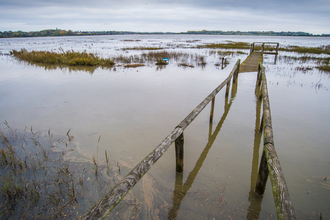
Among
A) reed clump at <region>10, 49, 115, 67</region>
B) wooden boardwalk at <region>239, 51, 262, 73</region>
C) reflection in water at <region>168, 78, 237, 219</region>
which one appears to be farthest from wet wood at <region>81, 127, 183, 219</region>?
reed clump at <region>10, 49, 115, 67</region>

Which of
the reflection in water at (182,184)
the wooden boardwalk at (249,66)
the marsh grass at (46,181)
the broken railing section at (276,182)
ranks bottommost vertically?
the reflection in water at (182,184)

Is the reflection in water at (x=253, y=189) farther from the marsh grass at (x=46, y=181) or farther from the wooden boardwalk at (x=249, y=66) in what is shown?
the wooden boardwalk at (x=249, y=66)

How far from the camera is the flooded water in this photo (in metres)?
2.94

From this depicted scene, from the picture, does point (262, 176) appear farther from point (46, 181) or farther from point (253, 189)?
point (46, 181)

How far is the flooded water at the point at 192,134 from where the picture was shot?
2.94m

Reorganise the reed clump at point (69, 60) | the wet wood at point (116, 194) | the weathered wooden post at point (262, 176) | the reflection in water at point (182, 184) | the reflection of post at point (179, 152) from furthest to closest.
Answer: the reed clump at point (69, 60) → the reflection of post at point (179, 152) → the reflection in water at point (182, 184) → the weathered wooden post at point (262, 176) → the wet wood at point (116, 194)

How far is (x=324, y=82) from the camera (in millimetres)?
10531

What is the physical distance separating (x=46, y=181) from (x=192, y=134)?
372 cm

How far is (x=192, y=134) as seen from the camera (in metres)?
5.21

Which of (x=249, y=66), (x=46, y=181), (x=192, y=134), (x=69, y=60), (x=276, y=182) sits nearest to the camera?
(x=276, y=182)

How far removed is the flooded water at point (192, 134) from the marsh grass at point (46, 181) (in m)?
0.42

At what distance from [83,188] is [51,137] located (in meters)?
2.47

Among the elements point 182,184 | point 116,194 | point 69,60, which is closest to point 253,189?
point 182,184

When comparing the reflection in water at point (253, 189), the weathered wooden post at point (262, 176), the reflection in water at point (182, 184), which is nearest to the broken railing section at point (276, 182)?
the weathered wooden post at point (262, 176)
